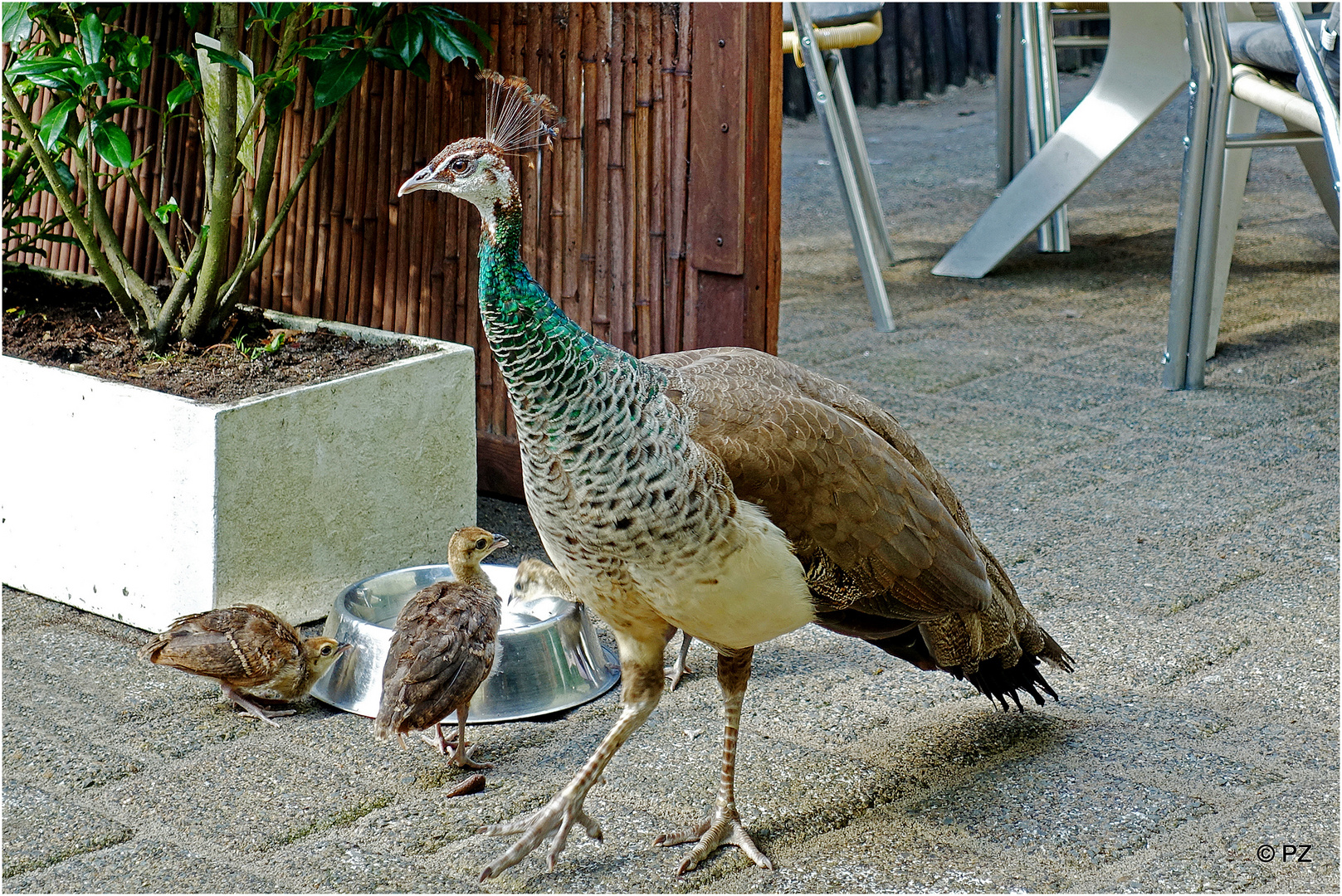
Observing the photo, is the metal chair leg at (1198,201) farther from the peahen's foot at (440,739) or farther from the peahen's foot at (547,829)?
the peahen's foot at (547,829)

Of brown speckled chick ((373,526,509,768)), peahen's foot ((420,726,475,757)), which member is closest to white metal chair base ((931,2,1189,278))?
brown speckled chick ((373,526,509,768))

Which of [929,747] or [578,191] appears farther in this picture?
[578,191]

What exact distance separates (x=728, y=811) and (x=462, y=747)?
0.56 m

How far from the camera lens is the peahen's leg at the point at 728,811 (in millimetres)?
2312

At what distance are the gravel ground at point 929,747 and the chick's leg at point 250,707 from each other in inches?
1.1

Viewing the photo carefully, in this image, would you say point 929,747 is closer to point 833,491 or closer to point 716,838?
point 716,838

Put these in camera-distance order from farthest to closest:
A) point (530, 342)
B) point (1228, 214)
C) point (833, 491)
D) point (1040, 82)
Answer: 1. point (1040, 82)
2. point (1228, 214)
3. point (833, 491)
4. point (530, 342)

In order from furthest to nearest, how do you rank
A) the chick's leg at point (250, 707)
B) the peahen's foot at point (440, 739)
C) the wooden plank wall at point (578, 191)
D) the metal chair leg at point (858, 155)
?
1. the metal chair leg at point (858, 155)
2. the wooden plank wall at point (578, 191)
3. the chick's leg at point (250, 707)
4. the peahen's foot at point (440, 739)

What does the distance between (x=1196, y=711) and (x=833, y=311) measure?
3244 millimetres

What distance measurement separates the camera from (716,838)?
2.33 metres

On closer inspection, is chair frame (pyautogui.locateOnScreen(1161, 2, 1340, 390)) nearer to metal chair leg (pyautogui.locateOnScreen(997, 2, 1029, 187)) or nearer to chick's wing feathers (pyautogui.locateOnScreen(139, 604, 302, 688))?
metal chair leg (pyautogui.locateOnScreen(997, 2, 1029, 187))

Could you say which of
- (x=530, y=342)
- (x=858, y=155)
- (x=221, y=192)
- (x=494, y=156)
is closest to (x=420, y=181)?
(x=494, y=156)

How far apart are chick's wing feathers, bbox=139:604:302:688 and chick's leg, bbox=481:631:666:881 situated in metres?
0.62

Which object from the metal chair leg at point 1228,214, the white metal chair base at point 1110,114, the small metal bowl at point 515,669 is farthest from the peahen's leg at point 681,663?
the white metal chair base at point 1110,114
